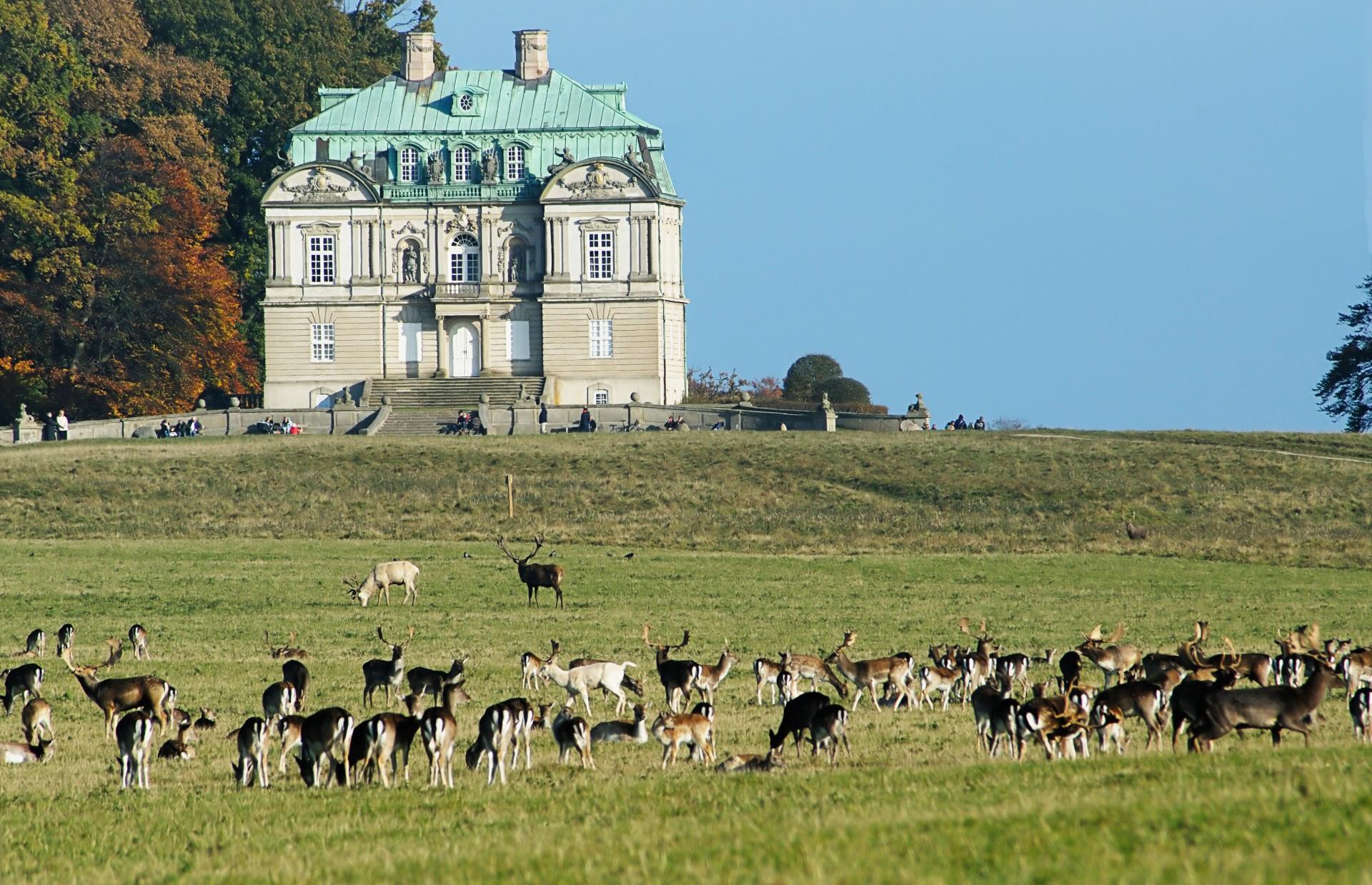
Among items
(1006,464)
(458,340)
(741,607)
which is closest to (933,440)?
(1006,464)

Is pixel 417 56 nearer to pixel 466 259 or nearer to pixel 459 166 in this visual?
pixel 459 166

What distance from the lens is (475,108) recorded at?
91062mm

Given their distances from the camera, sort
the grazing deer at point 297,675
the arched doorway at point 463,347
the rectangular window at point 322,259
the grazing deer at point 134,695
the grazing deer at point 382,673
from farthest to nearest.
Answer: the arched doorway at point 463,347, the rectangular window at point 322,259, the grazing deer at point 382,673, the grazing deer at point 297,675, the grazing deer at point 134,695

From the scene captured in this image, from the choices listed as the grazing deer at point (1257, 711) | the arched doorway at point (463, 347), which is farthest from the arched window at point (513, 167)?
the grazing deer at point (1257, 711)

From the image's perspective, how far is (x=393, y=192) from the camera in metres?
89.2

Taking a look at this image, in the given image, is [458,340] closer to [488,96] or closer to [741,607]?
[488,96]

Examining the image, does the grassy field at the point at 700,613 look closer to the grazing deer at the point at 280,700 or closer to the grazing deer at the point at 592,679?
the grazing deer at the point at 280,700

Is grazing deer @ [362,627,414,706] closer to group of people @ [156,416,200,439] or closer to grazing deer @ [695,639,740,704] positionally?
grazing deer @ [695,639,740,704]

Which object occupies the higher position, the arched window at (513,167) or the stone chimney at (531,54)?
the stone chimney at (531,54)

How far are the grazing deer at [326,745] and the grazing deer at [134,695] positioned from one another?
3.30 metres

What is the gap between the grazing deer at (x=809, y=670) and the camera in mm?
22734

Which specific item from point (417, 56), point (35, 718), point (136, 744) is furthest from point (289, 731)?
point (417, 56)

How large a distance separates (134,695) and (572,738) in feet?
17.2

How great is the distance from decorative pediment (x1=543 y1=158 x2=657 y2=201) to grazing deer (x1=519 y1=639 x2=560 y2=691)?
211 feet
